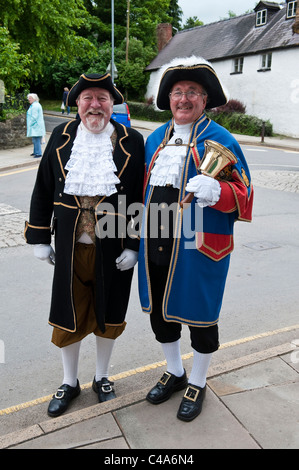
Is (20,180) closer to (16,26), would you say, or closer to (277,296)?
(277,296)

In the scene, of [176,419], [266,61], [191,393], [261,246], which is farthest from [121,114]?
[176,419]

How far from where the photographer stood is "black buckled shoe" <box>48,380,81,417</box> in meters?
2.74

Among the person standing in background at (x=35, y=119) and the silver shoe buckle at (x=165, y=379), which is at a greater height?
the person standing in background at (x=35, y=119)

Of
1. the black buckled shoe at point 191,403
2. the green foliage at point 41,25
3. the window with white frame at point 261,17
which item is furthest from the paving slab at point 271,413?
the window with white frame at point 261,17

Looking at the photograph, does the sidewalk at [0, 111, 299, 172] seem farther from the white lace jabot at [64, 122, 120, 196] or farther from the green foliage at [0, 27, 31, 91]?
the white lace jabot at [64, 122, 120, 196]

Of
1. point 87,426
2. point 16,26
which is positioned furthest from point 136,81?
point 87,426

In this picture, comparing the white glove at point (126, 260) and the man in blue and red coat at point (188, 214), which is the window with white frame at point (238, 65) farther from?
the white glove at point (126, 260)

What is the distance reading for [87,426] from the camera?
2457 millimetres

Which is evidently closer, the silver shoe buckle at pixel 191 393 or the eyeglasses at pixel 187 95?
the eyeglasses at pixel 187 95

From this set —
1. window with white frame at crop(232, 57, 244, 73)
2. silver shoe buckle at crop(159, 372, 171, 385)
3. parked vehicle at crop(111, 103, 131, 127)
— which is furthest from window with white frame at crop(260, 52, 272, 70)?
silver shoe buckle at crop(159, 372, 171, 385)

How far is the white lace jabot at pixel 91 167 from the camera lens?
8.24ft

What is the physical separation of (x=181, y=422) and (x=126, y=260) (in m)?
0.98

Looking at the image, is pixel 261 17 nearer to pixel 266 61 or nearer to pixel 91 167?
pixel 266 61

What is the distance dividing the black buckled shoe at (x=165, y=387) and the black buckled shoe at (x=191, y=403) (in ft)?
0.49
